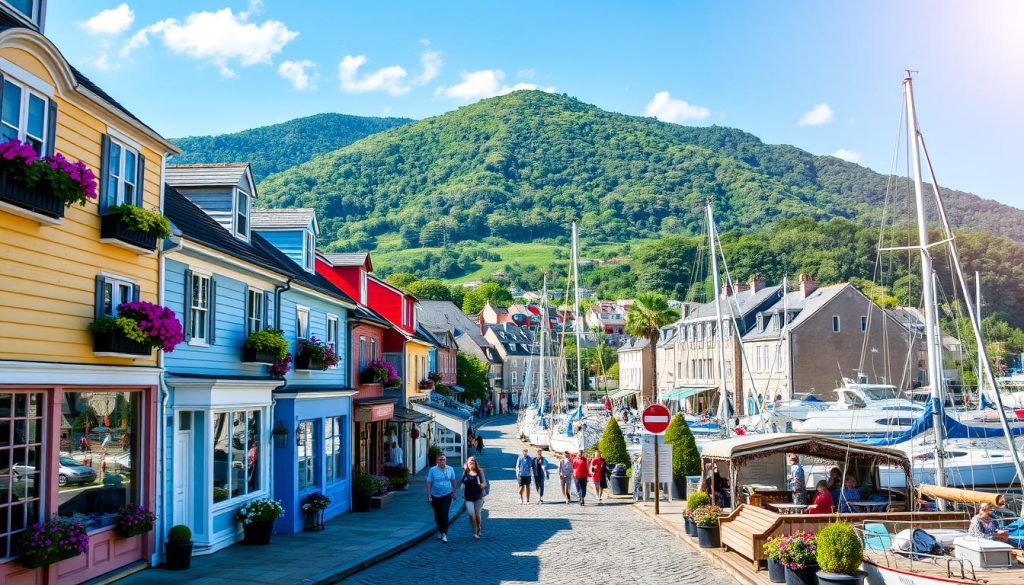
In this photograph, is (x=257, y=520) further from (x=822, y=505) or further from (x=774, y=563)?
(x=822, y=505)

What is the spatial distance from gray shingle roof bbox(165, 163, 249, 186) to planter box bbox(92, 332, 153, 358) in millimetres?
7574

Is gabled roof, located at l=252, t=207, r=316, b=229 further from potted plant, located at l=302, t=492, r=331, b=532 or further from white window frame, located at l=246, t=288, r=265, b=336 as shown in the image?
potted plant, located at l=302, t=492, r=331, b=532

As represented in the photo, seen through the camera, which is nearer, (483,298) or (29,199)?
(29,199)

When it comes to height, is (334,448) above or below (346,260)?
below

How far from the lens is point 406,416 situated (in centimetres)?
3753

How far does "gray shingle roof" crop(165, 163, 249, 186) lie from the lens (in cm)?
2147

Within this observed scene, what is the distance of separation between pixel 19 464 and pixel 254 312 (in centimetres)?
910

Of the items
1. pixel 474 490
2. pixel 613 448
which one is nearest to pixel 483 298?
pixel 613 448

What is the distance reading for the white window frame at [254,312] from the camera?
20969mm

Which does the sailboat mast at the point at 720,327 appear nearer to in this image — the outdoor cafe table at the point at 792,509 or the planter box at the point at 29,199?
the outdoor cafe table at the point at 792,509

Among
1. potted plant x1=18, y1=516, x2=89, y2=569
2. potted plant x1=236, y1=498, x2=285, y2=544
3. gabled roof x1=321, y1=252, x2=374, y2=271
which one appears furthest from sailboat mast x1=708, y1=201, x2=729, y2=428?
potted plant x1=18, y1=516, x2=89, y2=569

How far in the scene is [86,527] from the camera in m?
14.0

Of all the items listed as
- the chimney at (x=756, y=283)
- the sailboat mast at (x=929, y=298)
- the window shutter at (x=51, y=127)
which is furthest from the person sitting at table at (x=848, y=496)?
the chimney at (x=756, y=283)

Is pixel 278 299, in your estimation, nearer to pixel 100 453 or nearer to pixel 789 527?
pixel 100 453
